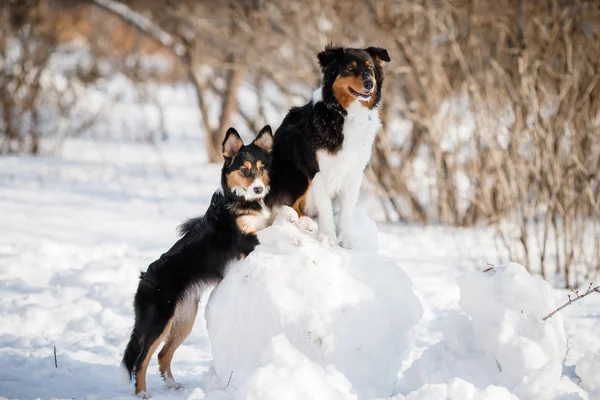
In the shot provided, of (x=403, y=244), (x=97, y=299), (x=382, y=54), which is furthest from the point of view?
(x=403, y=244)

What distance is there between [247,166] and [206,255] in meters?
0.67

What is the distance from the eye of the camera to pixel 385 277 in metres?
4.11

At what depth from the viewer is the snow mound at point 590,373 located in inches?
147

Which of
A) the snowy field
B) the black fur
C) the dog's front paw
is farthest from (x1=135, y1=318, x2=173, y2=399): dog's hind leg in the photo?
the dog's front paw

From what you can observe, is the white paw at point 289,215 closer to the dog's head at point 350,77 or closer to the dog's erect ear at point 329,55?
the dog's head at point 350,77

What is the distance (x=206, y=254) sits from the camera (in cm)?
432

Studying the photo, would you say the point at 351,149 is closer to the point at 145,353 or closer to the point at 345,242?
the point at 345,242

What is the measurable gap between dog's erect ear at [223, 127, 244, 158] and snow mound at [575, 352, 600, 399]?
261 cm

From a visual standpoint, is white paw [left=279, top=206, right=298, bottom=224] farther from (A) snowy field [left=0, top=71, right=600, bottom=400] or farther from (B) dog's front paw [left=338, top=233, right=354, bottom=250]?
(B) dog's front paw [left=338, top=233, right=354, bottom=250]

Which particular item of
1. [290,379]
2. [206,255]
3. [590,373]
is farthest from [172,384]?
[590,373]

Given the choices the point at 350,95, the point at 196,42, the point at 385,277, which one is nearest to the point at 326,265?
the point at 385,277

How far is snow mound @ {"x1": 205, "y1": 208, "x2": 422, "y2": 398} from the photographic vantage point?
3.79 meters

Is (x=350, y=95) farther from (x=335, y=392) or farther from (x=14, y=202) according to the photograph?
(x=14, y=202)

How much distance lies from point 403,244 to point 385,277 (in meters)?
4.61
